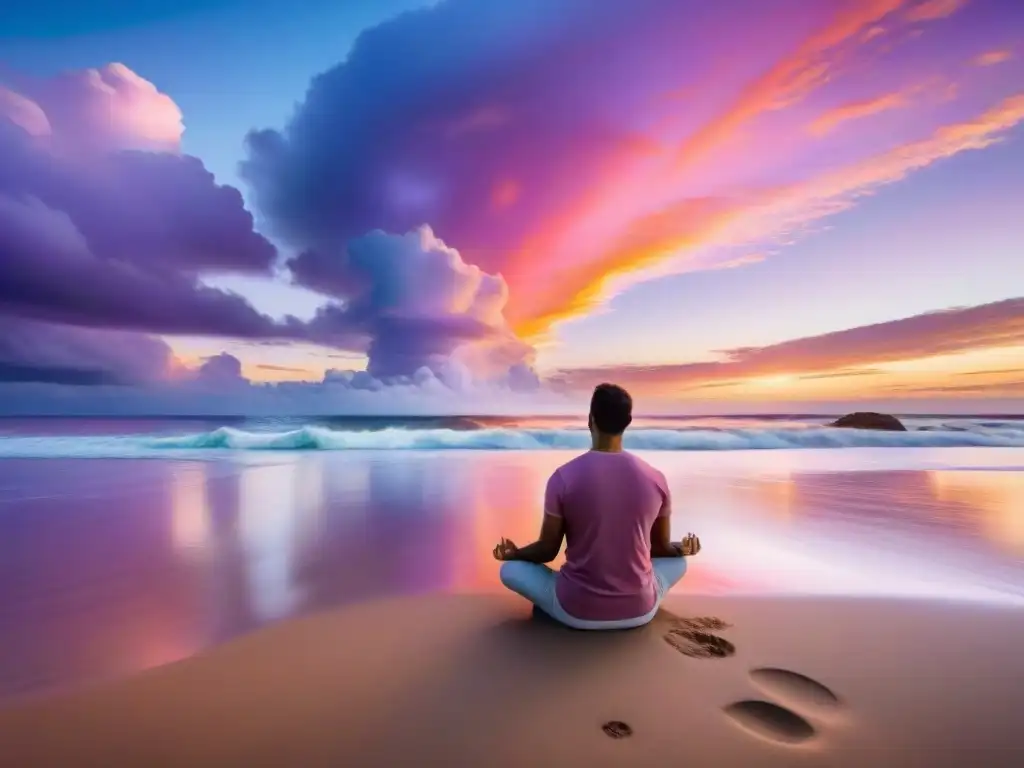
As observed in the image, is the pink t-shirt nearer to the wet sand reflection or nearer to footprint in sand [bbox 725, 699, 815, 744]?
footprint in sand [bbox 725, 699, 815, 744]

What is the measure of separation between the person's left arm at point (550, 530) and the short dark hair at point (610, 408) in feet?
1.14

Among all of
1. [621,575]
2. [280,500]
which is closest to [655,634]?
[621,575]

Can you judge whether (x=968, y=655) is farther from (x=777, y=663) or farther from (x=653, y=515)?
(x=653, y=515)

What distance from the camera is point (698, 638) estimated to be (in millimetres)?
2586

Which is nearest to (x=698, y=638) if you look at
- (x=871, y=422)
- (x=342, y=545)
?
(x=342, y=545)

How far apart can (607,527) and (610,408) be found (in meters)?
0.58

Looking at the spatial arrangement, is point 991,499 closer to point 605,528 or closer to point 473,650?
point 605,528

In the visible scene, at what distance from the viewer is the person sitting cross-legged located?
7.98 feet

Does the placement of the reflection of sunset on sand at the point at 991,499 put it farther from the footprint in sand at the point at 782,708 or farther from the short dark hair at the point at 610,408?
the short dark hair at the point at 610,408

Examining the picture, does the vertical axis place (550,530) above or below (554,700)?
above

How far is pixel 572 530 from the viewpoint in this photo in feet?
8.21

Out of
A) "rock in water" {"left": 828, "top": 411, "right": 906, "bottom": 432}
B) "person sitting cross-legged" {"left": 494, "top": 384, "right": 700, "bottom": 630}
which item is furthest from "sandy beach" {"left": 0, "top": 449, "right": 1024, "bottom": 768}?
"rock in water" {"left": 828, "top": 411, "right": 906, "bottom": 432}

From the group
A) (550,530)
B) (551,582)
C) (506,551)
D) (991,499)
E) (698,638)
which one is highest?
(550,530)

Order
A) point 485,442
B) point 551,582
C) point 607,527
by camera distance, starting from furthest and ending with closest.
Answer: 1. point 485,442
2. point 551,582
3. point 607,527
